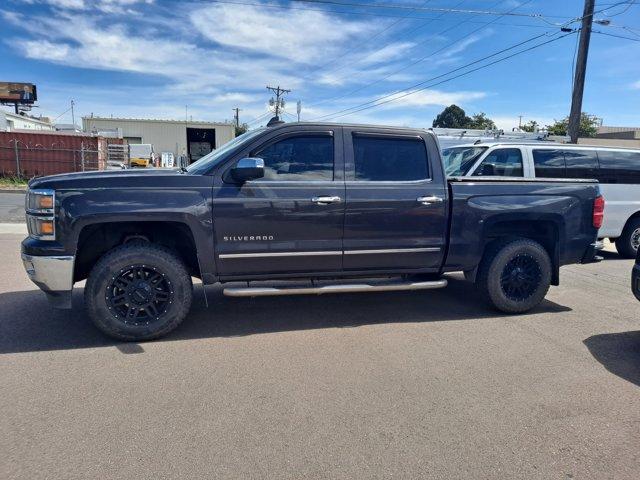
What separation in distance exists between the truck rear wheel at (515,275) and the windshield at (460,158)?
300 cm

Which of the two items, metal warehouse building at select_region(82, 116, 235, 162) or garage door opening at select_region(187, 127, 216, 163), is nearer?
metal warehouse building at select_region(82, 116, 235, 162)

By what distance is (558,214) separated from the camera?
5.36m

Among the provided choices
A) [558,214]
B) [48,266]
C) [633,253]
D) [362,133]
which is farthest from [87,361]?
[633,253]

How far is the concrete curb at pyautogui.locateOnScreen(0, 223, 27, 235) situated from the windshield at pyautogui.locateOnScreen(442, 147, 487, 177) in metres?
9.01

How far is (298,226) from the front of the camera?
4527mm

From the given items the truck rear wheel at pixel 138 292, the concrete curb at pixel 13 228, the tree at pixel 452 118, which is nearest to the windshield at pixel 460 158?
the truck rear wheel at pixel 138 292

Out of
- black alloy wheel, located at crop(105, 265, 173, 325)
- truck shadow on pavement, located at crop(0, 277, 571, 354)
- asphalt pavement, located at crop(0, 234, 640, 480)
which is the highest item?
black alloy wheel, located at crop(105, 265, 173, 325)

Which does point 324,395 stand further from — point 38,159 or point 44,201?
point 38,159

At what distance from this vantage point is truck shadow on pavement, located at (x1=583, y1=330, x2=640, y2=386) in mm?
3984

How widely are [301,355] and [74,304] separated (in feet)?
9.74

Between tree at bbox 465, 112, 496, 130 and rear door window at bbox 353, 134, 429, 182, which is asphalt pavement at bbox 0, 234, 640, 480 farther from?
tree at bbox 465, 112, 496, 130

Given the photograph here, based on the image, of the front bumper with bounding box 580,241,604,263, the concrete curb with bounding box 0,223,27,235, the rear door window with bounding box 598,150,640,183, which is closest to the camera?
the front bumper with bounding box 580,241,604,263

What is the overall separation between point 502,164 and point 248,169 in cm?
570

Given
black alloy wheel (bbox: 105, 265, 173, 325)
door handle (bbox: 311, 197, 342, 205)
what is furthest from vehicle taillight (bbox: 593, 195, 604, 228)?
black alloy wheel (bbox: 105, 265, 173, 325)
